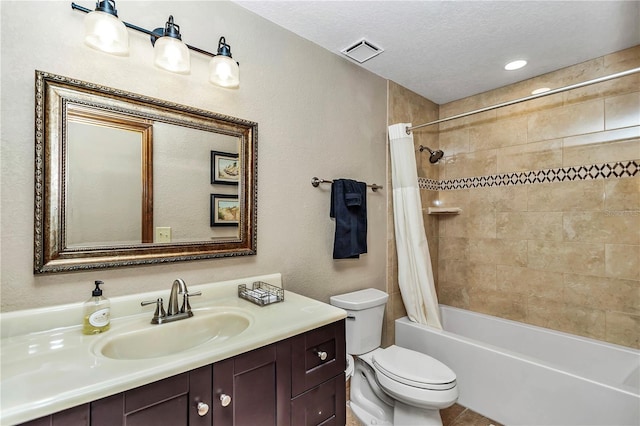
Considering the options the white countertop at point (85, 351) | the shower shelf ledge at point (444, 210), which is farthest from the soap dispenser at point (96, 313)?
the shower shelf ledge at point (444, 210)

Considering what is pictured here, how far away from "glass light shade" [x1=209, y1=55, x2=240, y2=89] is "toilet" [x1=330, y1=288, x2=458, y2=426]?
4.40ft

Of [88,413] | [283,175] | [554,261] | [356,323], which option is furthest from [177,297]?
[554,261]

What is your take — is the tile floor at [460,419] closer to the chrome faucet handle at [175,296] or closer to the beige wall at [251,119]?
the beige wall at [251,119]

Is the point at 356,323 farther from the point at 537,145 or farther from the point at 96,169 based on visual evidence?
the point at 537,145

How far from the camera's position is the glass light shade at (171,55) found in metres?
1.16

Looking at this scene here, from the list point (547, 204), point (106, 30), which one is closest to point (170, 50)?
point (106, 30)

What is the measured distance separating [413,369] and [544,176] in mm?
1712

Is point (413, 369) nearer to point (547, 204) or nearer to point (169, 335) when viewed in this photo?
point (169, 335)

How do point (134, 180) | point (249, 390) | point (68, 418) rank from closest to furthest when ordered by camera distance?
1. point (68, 418)
2. point (249, 390)
3. point (134, 180)

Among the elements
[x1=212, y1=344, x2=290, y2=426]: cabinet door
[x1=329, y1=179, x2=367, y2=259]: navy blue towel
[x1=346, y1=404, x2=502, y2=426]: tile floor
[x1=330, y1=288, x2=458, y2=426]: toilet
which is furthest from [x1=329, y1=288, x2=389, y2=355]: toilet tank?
[x1=212, y1=344, x2=290, y2=426]: cabinet door

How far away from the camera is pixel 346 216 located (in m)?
1.90

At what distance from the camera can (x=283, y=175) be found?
167 cm

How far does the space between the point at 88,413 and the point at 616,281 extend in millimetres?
2731

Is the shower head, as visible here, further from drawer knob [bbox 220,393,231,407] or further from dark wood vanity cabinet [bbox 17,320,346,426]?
drawer knob [bbox 220,393,231,407]
